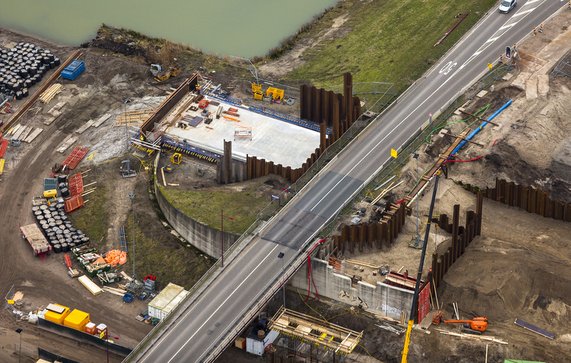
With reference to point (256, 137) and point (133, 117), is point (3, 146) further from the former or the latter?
point (256, 137)

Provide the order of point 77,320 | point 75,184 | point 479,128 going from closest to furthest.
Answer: point 77,320 < point 479,128 < point 75,184

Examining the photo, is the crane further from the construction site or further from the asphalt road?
the asphalt road

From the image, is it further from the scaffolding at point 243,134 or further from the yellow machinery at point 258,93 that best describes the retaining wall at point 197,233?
the yellow machinery at point 258,93

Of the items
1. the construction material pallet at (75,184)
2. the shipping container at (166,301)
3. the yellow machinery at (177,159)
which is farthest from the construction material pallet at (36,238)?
the yellow machinery at (177,159)

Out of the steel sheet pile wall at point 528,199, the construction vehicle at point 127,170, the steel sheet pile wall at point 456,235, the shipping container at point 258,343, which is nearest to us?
the shipping container at point 258,343

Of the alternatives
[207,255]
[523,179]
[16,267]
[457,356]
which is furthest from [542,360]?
[16,267]

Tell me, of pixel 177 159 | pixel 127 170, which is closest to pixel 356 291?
pixel 177 159

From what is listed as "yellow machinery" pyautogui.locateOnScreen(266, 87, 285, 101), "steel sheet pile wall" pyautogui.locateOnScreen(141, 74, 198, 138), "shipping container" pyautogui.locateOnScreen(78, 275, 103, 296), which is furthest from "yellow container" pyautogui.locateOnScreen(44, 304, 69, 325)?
"yellow machinery" pyautogui.locateOnScreen(266, 87, 285, 101)
